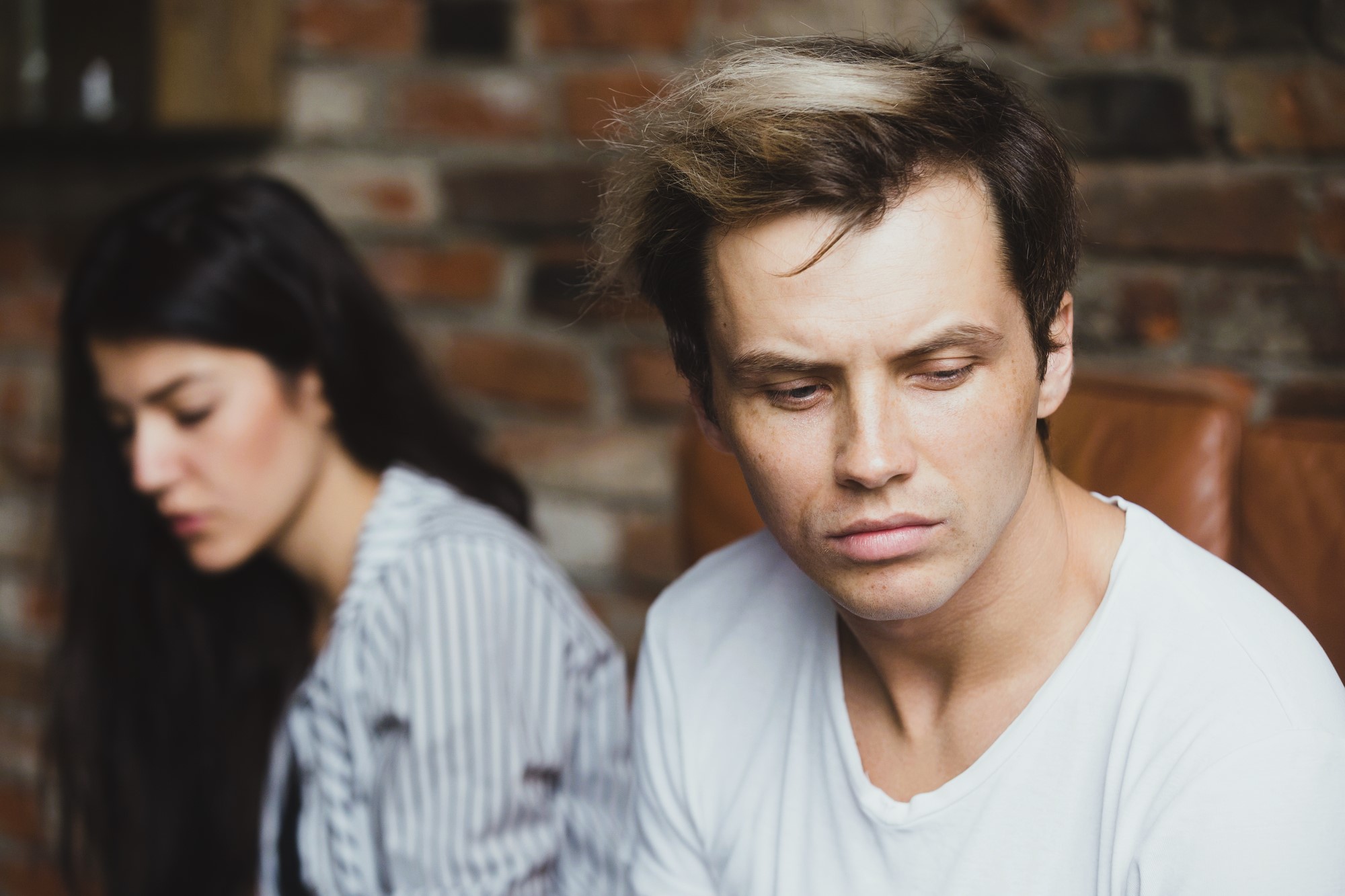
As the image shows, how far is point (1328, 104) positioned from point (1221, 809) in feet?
2.94

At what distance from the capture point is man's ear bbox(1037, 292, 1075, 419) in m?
0.92

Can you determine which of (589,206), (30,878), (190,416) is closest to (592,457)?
(589,206)

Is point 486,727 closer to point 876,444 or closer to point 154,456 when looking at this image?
point 154,456

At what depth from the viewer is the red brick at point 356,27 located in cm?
188

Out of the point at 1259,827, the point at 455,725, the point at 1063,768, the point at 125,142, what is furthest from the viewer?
the point at 125,142

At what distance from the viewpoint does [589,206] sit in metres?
1.79

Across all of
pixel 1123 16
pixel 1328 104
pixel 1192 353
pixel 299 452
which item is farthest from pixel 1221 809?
pixel 299 452

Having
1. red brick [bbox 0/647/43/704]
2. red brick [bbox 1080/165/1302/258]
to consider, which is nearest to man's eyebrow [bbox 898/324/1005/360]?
red brick [bbox 1080/165/1302/258]

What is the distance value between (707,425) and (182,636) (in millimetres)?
1087

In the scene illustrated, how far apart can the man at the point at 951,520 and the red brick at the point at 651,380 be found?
0.75m

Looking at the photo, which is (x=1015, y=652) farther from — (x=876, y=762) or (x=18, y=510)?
(x=18, y=510)

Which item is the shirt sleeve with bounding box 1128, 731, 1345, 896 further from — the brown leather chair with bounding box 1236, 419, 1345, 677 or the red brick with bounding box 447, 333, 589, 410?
the red brick with bounding box 447, 333, 589, 410

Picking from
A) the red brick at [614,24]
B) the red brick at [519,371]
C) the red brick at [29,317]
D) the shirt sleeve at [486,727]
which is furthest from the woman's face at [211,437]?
the red brick at [29,317]

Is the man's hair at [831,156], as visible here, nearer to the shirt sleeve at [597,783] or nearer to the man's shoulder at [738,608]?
the man's shoulder at [738,608]
